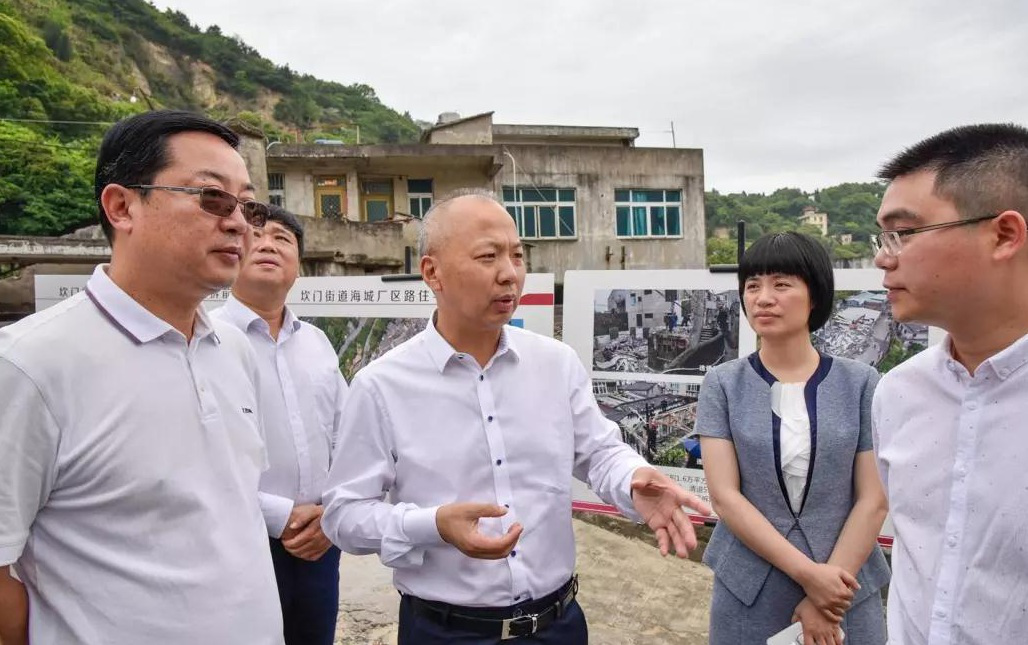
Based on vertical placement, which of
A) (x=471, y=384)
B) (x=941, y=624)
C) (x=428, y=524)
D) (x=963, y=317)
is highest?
(x=963, y=317)

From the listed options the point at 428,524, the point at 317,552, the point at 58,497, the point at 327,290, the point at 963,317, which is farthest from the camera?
the point at 327,290

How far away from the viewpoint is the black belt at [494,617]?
1704mm

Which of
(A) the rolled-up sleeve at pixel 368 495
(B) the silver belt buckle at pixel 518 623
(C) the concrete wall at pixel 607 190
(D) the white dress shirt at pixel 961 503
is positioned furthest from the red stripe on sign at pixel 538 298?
(C) the concrete wall at pixel 607 190

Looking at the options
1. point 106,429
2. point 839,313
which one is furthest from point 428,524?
point 839,313

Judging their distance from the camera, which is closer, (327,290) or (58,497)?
(58,497)

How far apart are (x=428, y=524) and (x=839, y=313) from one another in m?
2.75

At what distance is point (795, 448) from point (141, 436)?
1.83 m

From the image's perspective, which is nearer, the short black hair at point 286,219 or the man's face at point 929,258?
the man's face at point 929,258

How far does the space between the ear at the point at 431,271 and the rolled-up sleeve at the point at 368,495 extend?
354mm

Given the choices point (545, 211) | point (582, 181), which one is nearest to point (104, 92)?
point (545, 211)

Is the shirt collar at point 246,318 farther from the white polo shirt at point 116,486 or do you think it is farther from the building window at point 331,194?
the building window at point 331,194

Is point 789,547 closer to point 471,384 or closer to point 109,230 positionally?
point 471,384

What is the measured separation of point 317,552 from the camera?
226 centimetres

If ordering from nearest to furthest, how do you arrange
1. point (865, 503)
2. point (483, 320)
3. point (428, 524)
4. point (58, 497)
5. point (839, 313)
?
point (58, 497)
point (428, 524)
point (483, 320)
point (865, 503)
point (839, 313)
